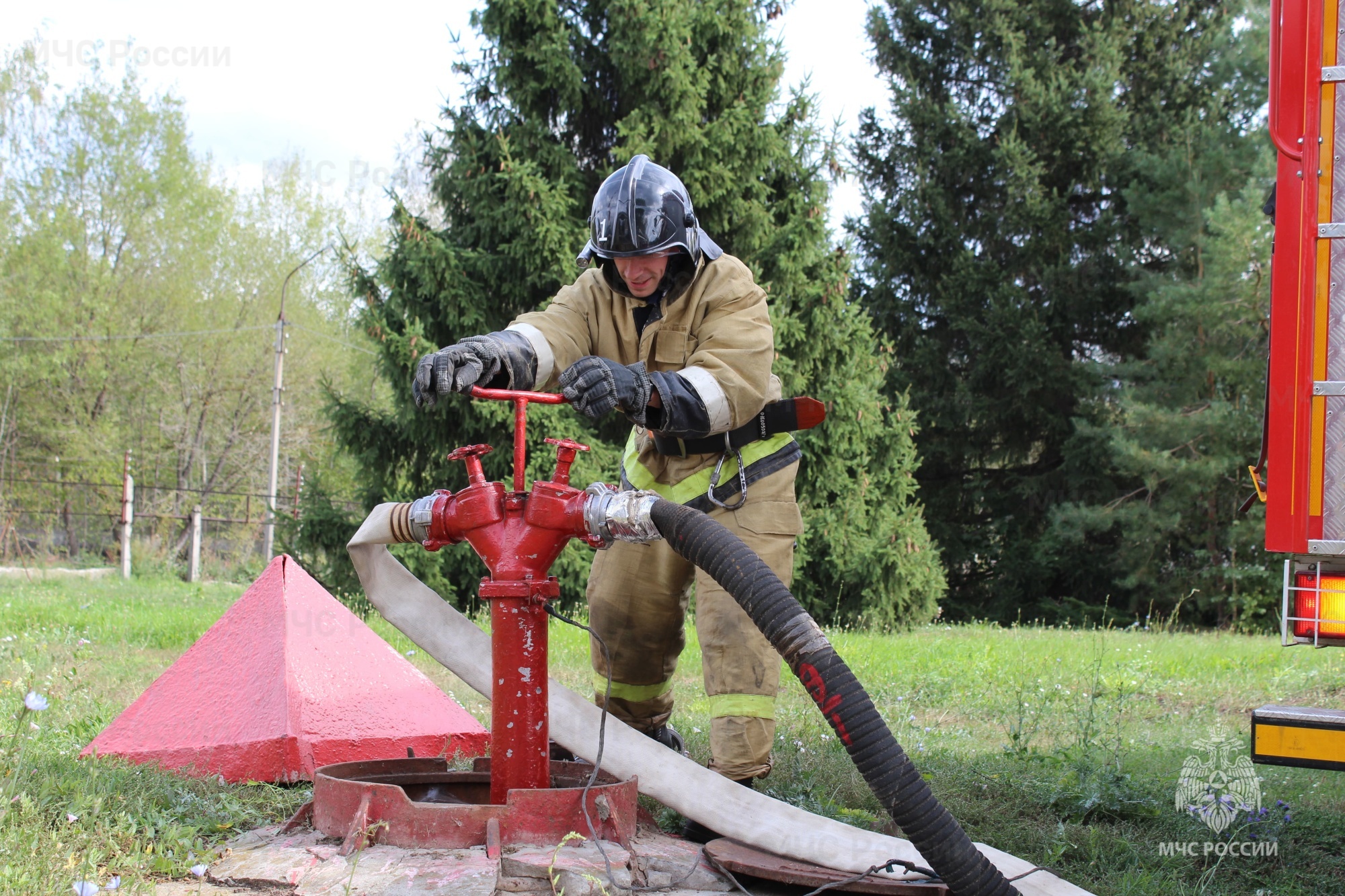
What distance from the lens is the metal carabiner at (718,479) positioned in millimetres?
3219

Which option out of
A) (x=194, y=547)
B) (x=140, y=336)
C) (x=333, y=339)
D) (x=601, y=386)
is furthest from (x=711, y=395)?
(x=333, y=339)

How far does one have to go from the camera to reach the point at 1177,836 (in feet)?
10.0

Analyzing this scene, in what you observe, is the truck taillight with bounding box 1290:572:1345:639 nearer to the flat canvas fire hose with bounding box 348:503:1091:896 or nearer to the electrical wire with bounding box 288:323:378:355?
Answer: the flat canvas fire hose with bounding box 348:503:1091:896

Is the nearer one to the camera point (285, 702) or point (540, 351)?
point (540, 351)

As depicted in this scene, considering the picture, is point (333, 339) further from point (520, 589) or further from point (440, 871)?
point (440, 871)

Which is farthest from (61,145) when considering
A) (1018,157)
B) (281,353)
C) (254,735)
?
(254,735)

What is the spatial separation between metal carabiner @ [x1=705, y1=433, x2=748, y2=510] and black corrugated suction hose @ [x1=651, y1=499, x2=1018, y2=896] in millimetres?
794

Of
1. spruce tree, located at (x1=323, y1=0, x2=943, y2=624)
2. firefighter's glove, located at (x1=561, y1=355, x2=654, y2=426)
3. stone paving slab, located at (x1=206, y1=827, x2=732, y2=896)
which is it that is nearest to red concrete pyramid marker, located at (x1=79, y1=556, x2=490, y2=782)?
stone paving slab, located at (x1=206, y1=827, x2=732, y2=896)

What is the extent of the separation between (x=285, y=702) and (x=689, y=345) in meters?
1.64

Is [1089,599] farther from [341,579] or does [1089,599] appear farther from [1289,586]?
[1289,586]

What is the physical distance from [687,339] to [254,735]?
5.78 feet

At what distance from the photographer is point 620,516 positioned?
8.06 ft

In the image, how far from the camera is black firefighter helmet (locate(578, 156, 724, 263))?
9.91ft

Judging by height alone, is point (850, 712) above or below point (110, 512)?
above
